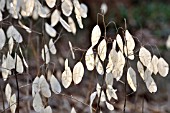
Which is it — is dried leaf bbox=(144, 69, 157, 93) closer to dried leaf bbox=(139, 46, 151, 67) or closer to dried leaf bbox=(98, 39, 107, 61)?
dried leaf bbox=(139, 46, 151, 67)

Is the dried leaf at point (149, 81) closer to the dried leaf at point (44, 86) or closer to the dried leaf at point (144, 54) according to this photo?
the dried leaf at point (144, 54)

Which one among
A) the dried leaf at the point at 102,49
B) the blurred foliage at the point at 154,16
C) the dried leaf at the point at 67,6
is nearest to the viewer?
the dried leaf at the point at 102,49

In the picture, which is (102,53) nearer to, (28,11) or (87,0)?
(28,11)

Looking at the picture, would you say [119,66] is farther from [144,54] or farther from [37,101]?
[37,101]

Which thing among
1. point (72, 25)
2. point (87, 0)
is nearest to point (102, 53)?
point (72, 25)

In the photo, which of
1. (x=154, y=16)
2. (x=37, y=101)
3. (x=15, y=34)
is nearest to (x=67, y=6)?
(x=15, y=34)

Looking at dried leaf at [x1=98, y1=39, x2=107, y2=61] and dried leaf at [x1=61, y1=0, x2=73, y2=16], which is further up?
dried leaf at [x1=61, y1=0, x2=73, y2=16]

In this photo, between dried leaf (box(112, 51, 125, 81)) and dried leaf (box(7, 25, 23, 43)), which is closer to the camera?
dried leaf (box(112, 51, 125, 81))

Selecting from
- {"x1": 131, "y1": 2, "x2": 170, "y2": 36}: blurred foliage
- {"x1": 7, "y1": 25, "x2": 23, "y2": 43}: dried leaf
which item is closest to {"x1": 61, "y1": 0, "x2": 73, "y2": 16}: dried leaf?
{"x1": 7, "y1": 25, "x2": 23, "y2": 43}: dried leaf

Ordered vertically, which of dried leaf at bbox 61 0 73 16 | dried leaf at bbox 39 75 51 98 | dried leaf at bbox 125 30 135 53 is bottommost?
dried leaf at bbox 39 75 51 98

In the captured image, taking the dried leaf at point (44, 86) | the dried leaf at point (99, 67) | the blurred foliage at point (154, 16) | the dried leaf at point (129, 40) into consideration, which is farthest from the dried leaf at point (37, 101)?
the blurred foliage at point (154, 16)

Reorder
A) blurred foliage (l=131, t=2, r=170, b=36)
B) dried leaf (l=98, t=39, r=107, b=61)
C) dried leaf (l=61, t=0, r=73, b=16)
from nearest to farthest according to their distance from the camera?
dried leaf (l=98, t=39, r=107, b=61)
dried leaf (l=61, t=0, r=73, b=16)
blurred foliage (l=131, t=2, r=170, b=36)
